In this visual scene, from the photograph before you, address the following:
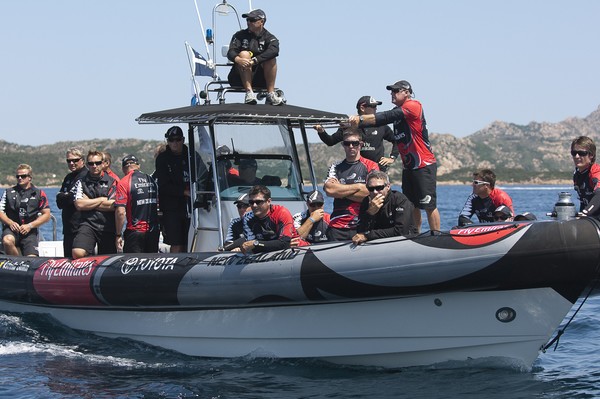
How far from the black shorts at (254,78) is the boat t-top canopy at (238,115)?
1.76 feet

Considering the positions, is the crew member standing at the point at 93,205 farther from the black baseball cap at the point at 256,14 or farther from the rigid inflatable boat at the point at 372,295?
the black baseball cap at the point at 256,14

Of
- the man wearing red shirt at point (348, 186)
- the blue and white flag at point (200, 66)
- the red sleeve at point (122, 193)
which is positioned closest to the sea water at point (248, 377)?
the man wearing red shirt at point (348, 186)

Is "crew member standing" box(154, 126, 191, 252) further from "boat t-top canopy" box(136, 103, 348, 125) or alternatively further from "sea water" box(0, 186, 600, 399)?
"sea water" box(0, 186, 600, 399)

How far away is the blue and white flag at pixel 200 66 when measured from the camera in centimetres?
1096

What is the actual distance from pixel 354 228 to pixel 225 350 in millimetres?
1648

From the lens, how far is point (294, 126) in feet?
34.3

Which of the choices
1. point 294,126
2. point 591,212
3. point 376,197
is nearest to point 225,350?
point 376,197

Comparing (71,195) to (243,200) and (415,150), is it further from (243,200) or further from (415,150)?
(415,150)

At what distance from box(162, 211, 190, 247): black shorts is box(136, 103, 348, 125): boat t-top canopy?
1.08 m

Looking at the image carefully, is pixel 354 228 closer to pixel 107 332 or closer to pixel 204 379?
pixel 204 379

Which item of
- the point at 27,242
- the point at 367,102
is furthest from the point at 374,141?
the point at 27,242

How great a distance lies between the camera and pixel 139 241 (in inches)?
393

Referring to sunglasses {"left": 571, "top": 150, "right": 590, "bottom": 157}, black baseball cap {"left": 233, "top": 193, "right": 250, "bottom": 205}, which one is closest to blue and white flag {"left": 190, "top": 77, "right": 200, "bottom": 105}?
black baseball cap {"left": 233, "top": 193, "right": 250, "bottom": 205}

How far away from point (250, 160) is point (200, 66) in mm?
1636
